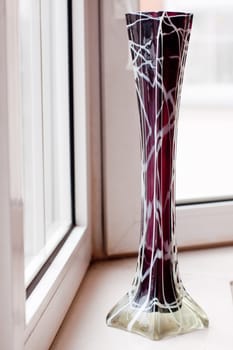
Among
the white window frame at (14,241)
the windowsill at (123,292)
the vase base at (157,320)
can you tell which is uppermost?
the white window frame at (14,241)

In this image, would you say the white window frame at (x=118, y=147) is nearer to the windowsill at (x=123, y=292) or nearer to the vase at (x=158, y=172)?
the windowsill at (x=123, y=292)

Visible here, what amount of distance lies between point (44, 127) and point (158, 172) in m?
0.25

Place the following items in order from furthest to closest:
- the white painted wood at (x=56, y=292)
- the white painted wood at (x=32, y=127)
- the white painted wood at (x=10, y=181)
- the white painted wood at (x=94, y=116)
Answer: the white painted wood at (x=94, y=116), the white painted wood at (x=32, y=127), the white painted wood at (x=56, y=292), the white painted wood at (x=10, y=181)

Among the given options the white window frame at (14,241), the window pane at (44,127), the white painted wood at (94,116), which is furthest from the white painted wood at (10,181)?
the white painted wood at (94,116)

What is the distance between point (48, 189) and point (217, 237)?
39 cm

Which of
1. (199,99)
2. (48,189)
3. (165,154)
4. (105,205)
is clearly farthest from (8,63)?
(199,99)

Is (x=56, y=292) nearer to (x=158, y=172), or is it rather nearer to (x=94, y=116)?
(x=158, y=172)

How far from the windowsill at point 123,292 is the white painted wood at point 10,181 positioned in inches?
6.8

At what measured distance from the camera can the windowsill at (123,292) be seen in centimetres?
64

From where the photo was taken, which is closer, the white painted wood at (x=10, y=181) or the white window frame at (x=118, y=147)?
the white painted wood at (x=10, y=181)

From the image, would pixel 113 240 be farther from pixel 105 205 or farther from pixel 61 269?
pixel 61 269

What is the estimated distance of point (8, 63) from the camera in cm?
46

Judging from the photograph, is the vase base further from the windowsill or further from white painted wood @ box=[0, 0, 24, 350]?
white painted wood @ box=[0, 0, 24, 350]

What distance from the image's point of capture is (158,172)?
0.63m
